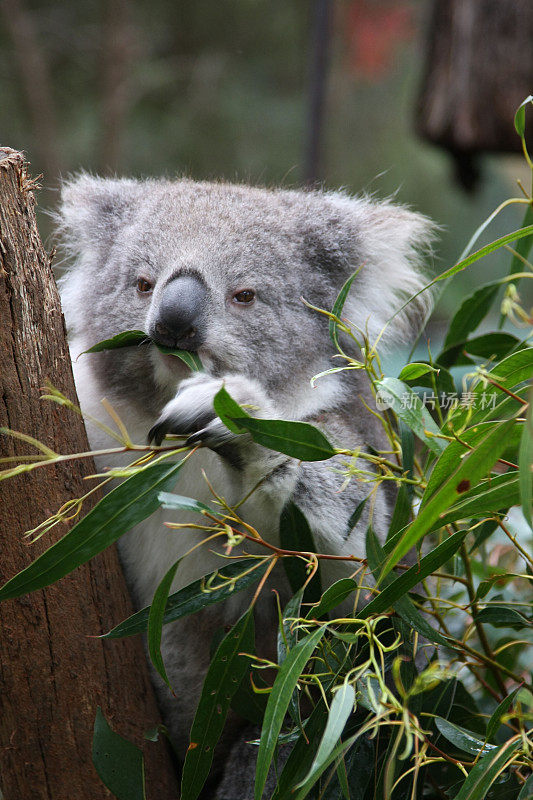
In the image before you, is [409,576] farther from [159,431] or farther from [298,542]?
[159,431]

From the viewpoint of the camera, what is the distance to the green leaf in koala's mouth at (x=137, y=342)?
1405 mm

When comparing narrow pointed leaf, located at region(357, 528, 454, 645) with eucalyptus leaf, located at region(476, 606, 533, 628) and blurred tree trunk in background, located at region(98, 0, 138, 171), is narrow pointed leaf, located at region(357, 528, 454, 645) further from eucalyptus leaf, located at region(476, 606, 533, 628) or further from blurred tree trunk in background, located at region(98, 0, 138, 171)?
blurred tree trunk in background, located at region(98, 0, 138, 171)

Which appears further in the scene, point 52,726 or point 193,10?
point 193,10

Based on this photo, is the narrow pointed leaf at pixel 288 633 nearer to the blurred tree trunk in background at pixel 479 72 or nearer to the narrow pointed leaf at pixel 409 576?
the narrow pointed leaf at pixel 409 576

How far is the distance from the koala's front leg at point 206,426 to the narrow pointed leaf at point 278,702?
33 cm

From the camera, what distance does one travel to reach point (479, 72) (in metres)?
3.89

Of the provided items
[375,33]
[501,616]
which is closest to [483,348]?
[501,616]

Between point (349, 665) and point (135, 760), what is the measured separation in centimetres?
40

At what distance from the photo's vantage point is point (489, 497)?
3.60 ft

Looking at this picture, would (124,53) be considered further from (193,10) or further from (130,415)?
(130,415)

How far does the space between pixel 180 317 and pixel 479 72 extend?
309 centimetres

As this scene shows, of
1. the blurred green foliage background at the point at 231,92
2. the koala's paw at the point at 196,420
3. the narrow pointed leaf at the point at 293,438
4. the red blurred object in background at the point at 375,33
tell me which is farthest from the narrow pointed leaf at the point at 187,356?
the red blurred object in background at the point at 375,33

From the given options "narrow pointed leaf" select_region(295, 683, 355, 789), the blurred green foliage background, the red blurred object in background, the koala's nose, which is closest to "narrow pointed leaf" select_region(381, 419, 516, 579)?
"narrow pointed leaf" select_region(295, 683, 355, 789)

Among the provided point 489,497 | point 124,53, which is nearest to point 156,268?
point 489,497
